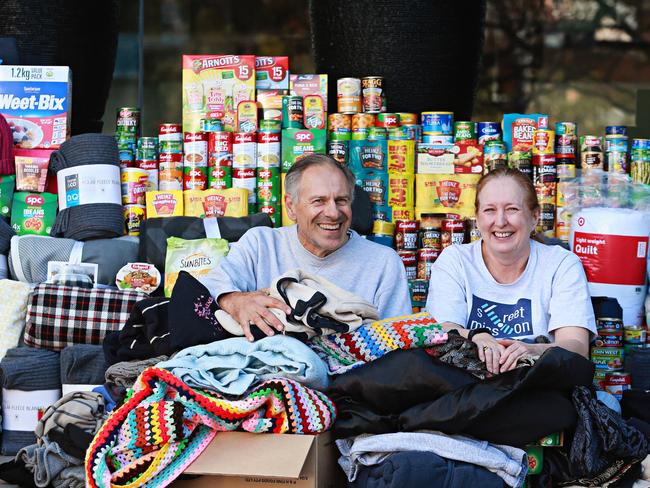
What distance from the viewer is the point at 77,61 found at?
5.54 metres

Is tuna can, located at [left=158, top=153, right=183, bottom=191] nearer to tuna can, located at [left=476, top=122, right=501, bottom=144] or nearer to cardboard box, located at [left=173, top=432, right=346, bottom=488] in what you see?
tuna can, located at [left=476, top=122, right=501, bottom=144]

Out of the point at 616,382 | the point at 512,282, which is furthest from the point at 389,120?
the point at 616,382

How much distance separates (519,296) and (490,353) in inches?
23.5

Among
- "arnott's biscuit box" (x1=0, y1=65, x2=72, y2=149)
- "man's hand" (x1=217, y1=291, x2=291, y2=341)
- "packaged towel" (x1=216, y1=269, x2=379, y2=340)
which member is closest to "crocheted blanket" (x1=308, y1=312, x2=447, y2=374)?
"packaged towel" (x1=216, y1=269, x2=379, y2=340)

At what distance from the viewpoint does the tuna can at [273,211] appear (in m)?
4.79

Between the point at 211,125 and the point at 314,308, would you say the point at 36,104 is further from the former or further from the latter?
the point at 314,308

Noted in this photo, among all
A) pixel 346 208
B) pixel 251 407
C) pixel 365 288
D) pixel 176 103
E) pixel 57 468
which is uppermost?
pixel 176 103

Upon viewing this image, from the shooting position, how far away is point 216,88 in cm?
493

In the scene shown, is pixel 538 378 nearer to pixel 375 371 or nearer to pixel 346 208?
pixel 375 371

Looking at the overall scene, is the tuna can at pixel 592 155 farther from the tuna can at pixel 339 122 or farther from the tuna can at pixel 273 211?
the tuna can at pixel 273 211

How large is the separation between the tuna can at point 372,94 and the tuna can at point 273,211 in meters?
0.64

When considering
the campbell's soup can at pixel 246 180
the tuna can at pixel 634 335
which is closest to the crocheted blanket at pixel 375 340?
the tuna can at pixel 634 335

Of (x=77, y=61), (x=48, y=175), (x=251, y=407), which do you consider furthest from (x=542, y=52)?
(x=251, y=407)

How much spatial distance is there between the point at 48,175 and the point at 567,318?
97.5 inches
